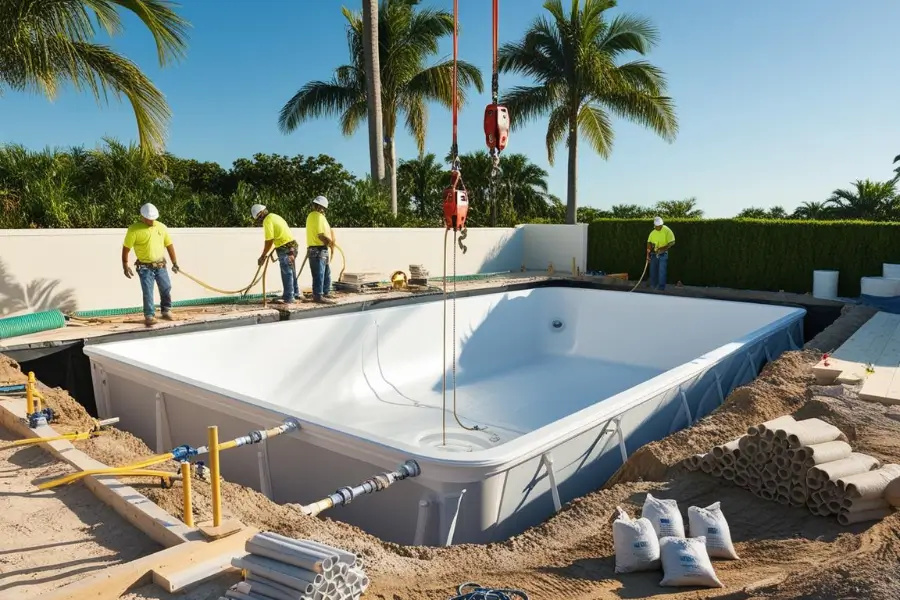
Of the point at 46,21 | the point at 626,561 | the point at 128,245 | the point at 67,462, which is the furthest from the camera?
the point at 46,21

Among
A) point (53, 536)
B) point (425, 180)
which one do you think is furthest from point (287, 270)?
point (425, 180)

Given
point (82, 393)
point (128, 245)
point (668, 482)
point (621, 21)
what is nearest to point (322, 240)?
point (128, 245)

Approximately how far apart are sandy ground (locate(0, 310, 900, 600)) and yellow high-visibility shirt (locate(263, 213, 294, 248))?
4872 millimetres

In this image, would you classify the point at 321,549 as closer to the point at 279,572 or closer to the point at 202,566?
the point at 279,572

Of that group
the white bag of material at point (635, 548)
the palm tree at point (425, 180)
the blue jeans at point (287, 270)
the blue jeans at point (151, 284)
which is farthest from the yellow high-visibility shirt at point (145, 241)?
the palm tree at point (425, 180)

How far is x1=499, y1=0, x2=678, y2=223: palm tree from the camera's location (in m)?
17.2

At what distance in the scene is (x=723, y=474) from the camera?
3.94m

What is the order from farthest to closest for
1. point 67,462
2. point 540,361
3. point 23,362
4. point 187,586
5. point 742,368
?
1. point 540,361
2. point 742,368
3. point 23,362
4. point 67,462
5. point 187,586

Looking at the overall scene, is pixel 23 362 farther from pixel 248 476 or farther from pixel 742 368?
pixel 742 368

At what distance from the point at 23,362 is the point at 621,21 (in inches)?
656

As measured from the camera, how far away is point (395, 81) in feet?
58.7

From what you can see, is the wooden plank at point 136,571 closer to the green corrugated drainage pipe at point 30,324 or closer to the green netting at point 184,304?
the green corrugated drainage pipe at point 30,324

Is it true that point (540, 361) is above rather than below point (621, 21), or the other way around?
below

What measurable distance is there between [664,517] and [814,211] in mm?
31974
